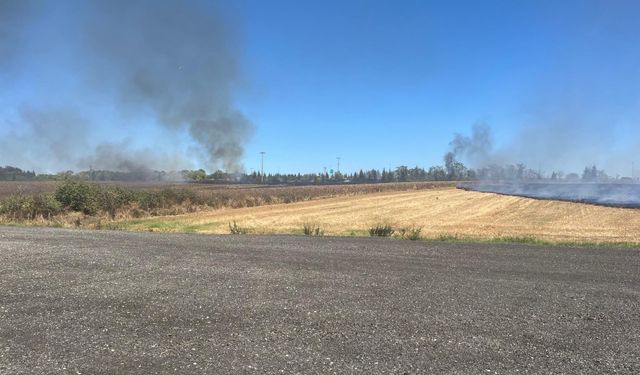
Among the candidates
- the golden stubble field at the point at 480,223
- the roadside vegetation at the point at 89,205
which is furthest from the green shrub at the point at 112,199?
the golden stubble field at the point at 480,223

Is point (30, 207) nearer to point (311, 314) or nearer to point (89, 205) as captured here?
point (89, 205)

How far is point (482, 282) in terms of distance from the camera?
945 centimetres

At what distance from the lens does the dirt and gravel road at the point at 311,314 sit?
17.3 ft

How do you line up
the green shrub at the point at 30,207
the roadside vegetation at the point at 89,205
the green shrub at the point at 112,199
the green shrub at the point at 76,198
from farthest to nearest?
1. the green shrub at the point at 112,199
2. the green shrub at the point at 76,198
3. the green shrub at the point at 30,207
4. the roadside vegetation at the point at 89,205

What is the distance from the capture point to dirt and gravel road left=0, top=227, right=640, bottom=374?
Result: 5.28 m

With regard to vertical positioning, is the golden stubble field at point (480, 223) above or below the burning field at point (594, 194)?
below

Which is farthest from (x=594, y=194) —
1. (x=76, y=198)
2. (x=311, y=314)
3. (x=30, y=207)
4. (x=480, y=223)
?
(x=311, y=314)

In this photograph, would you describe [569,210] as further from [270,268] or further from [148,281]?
[148,281]

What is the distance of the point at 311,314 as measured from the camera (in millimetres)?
6980

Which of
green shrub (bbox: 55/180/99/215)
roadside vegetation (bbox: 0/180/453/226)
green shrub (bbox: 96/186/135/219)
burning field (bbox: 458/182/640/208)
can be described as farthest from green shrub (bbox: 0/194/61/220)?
burning field (bbox: 458/182/640/208)

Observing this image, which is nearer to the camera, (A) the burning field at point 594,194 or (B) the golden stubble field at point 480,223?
(B) the golden stubble field at point 480,223

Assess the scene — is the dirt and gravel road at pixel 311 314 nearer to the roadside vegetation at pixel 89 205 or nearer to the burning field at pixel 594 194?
the roadside vegetation at pixel 89 205

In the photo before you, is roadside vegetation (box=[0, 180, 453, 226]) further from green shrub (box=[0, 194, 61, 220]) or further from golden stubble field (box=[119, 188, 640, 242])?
golden stubble field (box=[119, 188, 640, 242])

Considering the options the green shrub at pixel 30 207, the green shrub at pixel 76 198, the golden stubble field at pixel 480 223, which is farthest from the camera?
the green shrub at pixel 76 198
